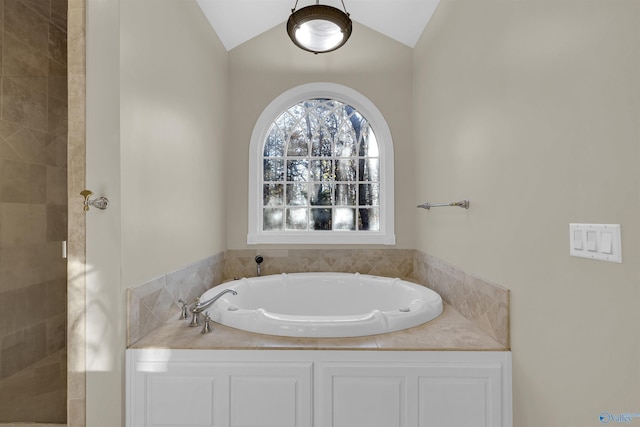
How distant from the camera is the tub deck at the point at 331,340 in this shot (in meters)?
1.32

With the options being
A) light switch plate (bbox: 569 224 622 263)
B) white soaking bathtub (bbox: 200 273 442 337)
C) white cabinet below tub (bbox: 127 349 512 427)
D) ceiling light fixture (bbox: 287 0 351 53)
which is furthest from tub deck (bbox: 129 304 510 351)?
ceiling light fixture (bbox: 287 0 351 53)

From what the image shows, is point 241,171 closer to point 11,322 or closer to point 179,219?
point 179,219

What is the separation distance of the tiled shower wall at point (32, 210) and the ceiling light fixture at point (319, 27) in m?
1.60

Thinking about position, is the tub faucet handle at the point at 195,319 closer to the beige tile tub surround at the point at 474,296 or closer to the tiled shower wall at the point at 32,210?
the tiled shower wall at the point at 32,210

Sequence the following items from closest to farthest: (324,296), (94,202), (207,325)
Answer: (94,202) < (207,325) < (324,296)

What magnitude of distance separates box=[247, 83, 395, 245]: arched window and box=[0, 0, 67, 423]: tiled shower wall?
1.44 meters

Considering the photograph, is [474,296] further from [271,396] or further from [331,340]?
[271,396]

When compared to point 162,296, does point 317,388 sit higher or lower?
lower

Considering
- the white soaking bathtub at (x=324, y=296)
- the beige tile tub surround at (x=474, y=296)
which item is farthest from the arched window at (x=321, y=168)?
the beige tile tub surround at (x=474, y=296)

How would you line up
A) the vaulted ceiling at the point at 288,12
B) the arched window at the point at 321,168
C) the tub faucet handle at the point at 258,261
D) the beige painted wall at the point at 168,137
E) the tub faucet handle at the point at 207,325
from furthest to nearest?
the arched window at the point at 321,168 < the tub faucet handle at the point at 258,261 < the vaulted ceiling at the point at 288,12 < the tub faucet handle at the point at 207,325 < the beige painted wall at the point at 168,137

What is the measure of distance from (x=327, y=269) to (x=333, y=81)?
166 cm

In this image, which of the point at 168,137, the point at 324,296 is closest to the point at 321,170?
the point at 324,296

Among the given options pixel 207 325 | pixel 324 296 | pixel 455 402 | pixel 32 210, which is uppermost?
pixel 32 210

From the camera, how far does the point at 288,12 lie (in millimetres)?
2562
